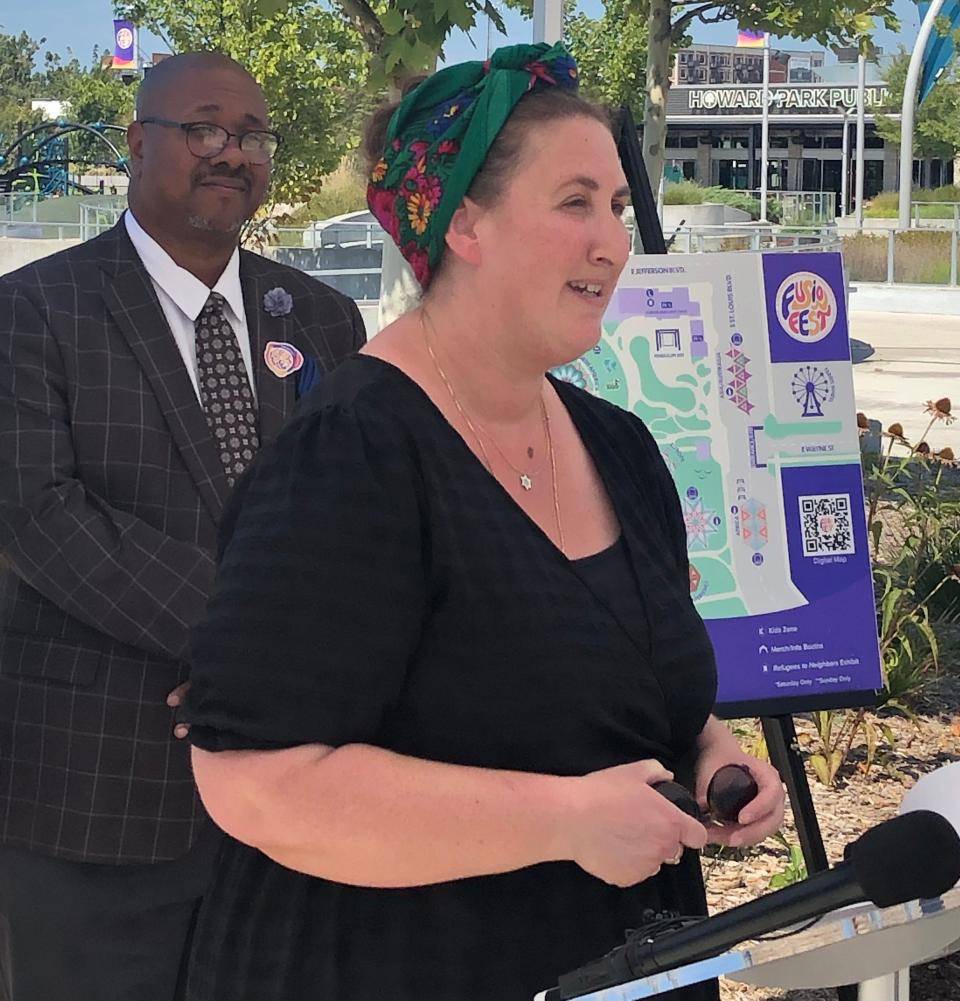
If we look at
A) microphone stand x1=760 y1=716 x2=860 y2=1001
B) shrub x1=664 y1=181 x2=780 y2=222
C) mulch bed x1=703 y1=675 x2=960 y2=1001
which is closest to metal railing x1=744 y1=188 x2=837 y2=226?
shrub x1=664 y1=181 x2=780 y2=222

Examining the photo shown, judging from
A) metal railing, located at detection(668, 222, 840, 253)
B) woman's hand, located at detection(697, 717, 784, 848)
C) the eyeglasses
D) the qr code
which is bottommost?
metal railing, located at detection(668, 222, 840, 253)

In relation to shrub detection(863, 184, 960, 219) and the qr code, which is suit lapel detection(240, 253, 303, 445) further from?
shrub detection(863, 184, 960, 219)

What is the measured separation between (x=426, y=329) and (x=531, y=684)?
0.41 m

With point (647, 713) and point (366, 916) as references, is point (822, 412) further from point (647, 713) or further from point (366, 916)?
point (366, 916)

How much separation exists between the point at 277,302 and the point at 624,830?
1.47 meters

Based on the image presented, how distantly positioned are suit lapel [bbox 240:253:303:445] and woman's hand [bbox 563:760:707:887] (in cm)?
119

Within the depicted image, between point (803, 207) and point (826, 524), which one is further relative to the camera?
point (803, 207)

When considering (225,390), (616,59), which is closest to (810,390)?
(225,390)

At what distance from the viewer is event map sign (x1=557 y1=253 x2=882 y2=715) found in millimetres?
3393

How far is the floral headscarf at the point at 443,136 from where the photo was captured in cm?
160

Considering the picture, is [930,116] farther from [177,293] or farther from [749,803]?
[749,803]

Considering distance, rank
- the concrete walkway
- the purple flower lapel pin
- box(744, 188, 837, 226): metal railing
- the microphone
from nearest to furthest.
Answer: the microphone → the purple flower lapel pin → the concrete walkway → box(744, 188, 837, 226): metal railing

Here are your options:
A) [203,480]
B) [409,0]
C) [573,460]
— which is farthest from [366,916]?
[409,0]

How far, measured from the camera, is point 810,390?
11.3 ft
